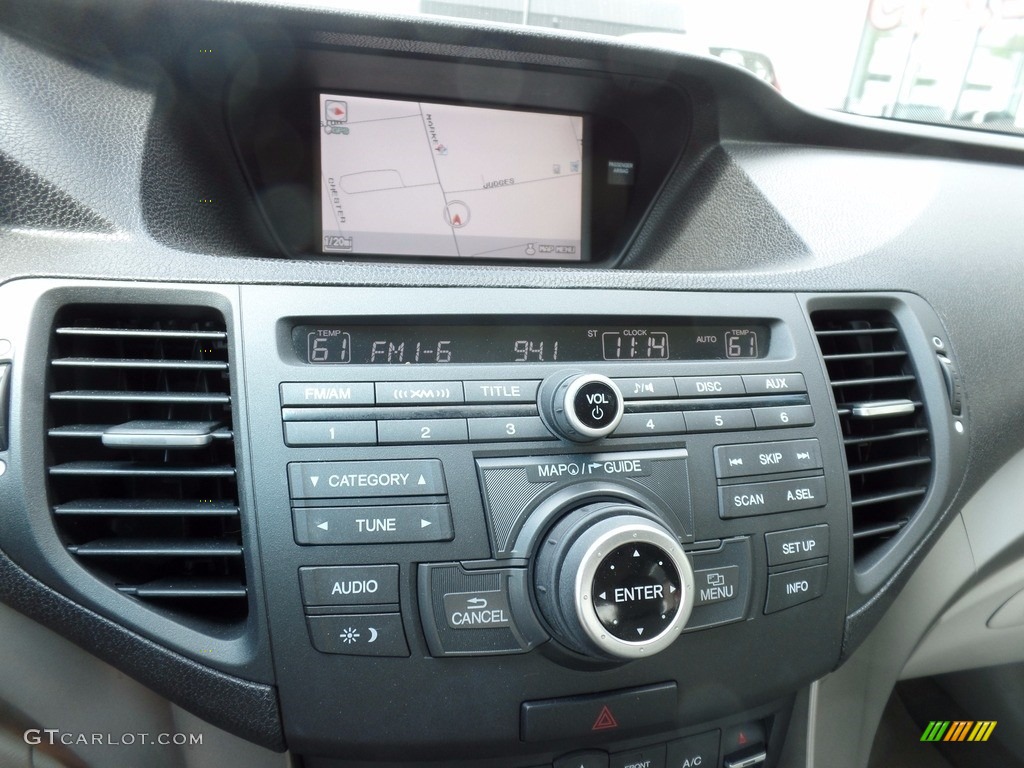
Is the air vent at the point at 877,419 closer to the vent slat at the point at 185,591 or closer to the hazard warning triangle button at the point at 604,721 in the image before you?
the hazard warning triangle button at the point at 604,721

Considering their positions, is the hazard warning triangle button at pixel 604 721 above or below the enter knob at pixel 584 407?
below

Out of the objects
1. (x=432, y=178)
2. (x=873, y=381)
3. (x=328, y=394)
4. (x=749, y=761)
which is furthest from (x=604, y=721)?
(x=432, y=178)

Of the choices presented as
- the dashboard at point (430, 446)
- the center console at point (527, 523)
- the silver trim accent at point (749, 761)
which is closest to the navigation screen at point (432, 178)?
the dashboard at point (430, 446)

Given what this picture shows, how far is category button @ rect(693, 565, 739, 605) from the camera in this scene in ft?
3.16

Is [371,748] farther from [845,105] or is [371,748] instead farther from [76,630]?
[845,105]

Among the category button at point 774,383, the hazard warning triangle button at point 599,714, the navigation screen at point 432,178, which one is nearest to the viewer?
the hazard warning triangle button at point 599,714

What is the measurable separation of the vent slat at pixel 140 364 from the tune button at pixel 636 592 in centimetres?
51

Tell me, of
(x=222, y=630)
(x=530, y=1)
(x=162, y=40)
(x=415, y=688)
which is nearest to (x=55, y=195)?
(x=162, y=40)

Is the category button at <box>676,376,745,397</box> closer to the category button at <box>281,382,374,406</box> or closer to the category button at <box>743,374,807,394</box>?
the category button at <box>743,374,807,394</box>

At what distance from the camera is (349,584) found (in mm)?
874

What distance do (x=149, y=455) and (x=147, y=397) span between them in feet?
0.28

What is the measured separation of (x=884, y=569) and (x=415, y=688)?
0.71 meters

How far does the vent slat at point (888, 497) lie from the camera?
1104 millimetres

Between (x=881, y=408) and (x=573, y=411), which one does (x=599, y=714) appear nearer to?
(x=573, y=411)
